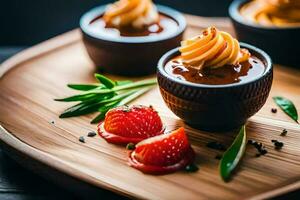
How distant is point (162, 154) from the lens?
1718 millimetres

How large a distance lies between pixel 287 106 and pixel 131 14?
60 cm

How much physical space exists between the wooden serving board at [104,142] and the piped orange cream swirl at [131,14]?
201 mm

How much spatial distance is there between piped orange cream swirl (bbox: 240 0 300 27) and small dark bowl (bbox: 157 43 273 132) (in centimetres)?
42

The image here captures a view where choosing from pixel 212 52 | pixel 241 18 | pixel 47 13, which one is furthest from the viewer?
A: pixel 47 13

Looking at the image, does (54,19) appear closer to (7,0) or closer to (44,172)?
(7,0)

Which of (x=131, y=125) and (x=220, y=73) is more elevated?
(x=220, y=73)

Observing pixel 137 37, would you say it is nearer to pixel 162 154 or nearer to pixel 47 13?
pixel 162 154

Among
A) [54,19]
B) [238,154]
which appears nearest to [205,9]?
[54,19]

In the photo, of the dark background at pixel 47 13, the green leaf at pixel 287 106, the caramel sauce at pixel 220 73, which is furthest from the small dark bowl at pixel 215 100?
the dark background at pixel 47 13

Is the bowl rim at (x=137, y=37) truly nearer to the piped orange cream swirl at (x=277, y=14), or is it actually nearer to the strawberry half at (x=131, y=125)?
the piped orange cream swirl at (x=277, y=14)

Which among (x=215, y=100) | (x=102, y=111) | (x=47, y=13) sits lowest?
(x=47, y=13)

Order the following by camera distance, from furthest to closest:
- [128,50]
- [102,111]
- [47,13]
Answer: [47,13] < [128,50] < [102,111]

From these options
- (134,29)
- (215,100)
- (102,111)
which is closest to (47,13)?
(134,29)

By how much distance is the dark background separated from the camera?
295 cm
